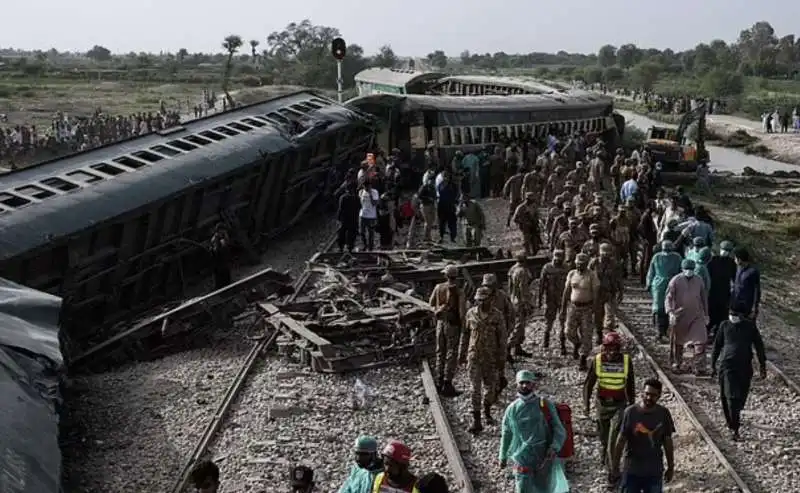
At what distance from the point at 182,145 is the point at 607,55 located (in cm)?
16419

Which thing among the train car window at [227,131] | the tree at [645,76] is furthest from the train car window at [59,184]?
the tree at [645,76]

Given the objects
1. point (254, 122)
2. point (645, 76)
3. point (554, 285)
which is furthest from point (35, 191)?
point (645, 76)

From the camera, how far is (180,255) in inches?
562

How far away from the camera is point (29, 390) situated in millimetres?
7230

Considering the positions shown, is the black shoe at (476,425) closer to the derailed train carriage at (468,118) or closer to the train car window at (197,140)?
the train car window at (197,140)

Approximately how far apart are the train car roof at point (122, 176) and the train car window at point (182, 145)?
80 mm

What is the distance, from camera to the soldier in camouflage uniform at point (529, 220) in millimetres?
14930

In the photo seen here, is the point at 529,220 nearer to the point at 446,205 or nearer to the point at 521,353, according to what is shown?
the point at 446,205

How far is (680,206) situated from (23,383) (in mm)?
10180

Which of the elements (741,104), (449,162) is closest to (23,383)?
(449,162)

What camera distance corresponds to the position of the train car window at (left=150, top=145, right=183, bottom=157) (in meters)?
15.2

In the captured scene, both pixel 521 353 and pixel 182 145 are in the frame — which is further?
pixel 182 145

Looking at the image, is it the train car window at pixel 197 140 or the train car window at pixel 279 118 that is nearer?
the train car window at pixel 197 140

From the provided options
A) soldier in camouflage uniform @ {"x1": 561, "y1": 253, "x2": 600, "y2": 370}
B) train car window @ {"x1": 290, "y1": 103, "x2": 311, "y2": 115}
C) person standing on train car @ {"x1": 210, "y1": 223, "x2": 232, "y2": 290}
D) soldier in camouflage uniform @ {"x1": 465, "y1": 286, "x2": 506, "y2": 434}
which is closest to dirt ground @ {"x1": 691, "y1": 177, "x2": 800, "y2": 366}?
soldier in camouflage uniform @ {"x1": 561, "y1": 253, "x2": 600, "y2": 370}
